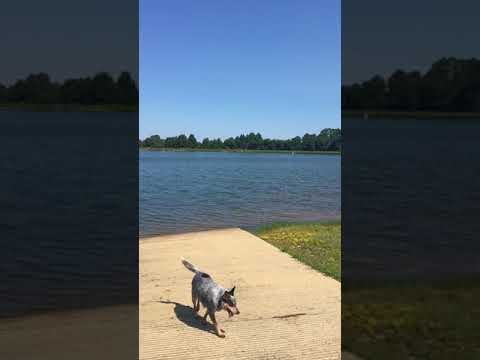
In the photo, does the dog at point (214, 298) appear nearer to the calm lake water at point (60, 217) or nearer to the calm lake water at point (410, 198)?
the calm lake water at point (60, 217)

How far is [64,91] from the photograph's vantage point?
4.43 meters

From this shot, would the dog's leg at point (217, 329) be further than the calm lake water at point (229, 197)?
No

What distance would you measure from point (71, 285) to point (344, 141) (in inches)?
134

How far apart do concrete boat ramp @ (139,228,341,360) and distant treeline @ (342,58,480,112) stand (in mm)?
1911

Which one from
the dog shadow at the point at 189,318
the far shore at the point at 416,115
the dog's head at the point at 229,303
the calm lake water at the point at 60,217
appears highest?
the far shore at the point at 416,115

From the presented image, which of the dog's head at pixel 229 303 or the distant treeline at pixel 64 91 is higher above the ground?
the distant treeline at pixel 64 91

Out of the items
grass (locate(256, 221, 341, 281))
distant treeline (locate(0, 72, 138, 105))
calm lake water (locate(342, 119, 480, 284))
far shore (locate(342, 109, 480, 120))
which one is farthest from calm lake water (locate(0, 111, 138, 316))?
grass (locate(256, 221, 341, 281))

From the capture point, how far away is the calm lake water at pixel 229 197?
570 inches

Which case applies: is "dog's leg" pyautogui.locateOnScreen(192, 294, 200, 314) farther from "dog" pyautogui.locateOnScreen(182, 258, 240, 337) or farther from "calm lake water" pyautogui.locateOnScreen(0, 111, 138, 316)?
"calm lake water" pyautogui.locateOnScreen(0, 111, 138, 316)

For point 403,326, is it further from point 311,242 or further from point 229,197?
point 229,197

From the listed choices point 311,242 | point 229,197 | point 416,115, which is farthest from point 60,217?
point 229,197

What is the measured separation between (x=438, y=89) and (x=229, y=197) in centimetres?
1741

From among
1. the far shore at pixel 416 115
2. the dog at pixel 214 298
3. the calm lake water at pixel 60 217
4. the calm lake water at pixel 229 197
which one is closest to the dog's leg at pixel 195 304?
the dog at pixel 214 298

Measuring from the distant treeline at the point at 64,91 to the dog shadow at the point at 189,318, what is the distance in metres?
2.14
